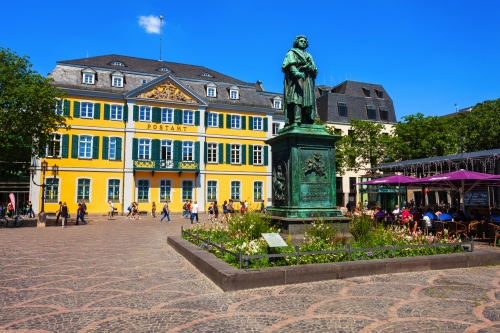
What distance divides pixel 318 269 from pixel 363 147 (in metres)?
34.8

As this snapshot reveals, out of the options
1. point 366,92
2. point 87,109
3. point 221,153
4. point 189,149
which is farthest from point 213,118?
point 366,92

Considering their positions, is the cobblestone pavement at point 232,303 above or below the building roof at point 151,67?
below

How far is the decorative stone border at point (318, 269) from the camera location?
6.29 metres

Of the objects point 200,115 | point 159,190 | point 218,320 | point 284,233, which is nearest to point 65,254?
point 284,233

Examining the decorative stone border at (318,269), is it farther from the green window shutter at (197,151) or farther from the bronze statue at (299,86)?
the green window shutter at (197,151)

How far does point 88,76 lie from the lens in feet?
111

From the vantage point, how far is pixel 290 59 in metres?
9.70

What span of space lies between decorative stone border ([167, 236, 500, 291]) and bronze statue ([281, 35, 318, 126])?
150 inches

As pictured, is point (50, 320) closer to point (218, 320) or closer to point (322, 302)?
point (218, 320)

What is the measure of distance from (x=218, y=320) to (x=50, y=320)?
2.03 m

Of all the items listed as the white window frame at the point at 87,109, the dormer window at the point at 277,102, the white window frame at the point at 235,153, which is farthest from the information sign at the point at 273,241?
the dormer window at the point at 277,102

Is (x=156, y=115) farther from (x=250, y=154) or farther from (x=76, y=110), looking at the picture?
(x=250, y=154)

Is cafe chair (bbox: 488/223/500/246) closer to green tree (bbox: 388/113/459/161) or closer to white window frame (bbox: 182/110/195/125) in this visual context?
green tree (bbox: 388/113/459/161)

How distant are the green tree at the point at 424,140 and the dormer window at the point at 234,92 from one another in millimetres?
15494
